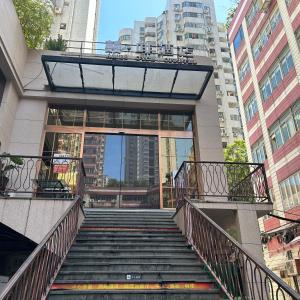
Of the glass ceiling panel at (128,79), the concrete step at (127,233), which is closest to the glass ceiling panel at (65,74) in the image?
the glass ceiling panel at (128,79)

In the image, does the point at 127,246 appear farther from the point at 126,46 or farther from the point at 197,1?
the point at 197,1

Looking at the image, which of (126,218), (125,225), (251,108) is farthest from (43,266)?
(251,108)

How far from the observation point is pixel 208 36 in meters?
52.1

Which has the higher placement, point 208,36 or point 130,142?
point 208,36

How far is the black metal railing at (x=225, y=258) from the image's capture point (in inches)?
141

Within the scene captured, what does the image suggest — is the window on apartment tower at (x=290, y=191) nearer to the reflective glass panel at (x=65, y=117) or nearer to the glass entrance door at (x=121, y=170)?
the glass entrance door at (x=121, y=170)

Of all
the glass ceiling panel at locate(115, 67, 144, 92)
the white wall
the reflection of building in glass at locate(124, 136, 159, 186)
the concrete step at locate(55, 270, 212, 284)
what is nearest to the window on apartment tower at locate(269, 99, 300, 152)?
the reflection of building in glass at locate(124, 136, 159, 186)

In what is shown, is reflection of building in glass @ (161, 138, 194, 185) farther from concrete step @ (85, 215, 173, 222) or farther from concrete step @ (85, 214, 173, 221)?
concrete step @ (85, 215, 173, 222)

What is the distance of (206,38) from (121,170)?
1879 inches

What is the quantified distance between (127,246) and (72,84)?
20.7 ft

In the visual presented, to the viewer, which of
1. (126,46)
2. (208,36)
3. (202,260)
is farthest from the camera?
(208,36)

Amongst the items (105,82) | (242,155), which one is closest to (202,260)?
(105,82)

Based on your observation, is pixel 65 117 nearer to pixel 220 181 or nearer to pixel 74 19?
pixel 220 181

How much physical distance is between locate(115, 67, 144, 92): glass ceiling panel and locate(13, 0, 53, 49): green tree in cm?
374
